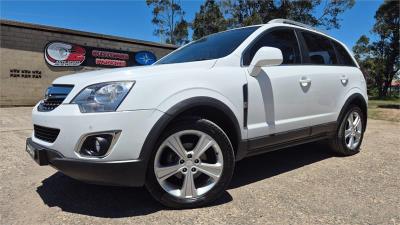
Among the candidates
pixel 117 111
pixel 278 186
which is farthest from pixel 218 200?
pixel 117 111

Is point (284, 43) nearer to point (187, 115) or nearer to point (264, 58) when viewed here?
point (264, 58)

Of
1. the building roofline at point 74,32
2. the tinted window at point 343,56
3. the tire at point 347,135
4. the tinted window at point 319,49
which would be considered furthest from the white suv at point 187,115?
the building roofline at point 74,32

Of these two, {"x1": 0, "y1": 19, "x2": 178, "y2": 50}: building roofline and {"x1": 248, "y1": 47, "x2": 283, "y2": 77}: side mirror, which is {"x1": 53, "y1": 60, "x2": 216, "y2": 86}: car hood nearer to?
{"x1": 248, "y1": 47, "x2": 283, "y2": 77}: side mirror

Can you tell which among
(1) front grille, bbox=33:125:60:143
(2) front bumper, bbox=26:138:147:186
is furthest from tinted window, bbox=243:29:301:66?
(1) front grille, bbox=33:125:60:143

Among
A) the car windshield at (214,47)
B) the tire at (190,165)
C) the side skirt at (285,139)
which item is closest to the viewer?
the tire at (190,165)

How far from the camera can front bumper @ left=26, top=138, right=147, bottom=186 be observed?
2855 millimetres

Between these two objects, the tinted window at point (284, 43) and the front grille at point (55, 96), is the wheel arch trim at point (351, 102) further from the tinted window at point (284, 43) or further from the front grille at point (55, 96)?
the front grille at point (55, 96)

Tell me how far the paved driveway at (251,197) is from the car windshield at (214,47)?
144cm

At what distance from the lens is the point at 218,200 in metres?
3.47

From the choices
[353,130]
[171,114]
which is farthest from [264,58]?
[353,130]

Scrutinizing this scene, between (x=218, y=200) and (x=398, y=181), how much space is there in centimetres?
218

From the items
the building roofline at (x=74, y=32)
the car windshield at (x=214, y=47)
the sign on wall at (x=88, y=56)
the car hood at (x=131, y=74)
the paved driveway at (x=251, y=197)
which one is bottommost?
the paved driveway at (x=251, y=197)

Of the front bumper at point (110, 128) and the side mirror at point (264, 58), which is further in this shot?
the side mirror at point (264, 58)

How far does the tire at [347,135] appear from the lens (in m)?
5.20
